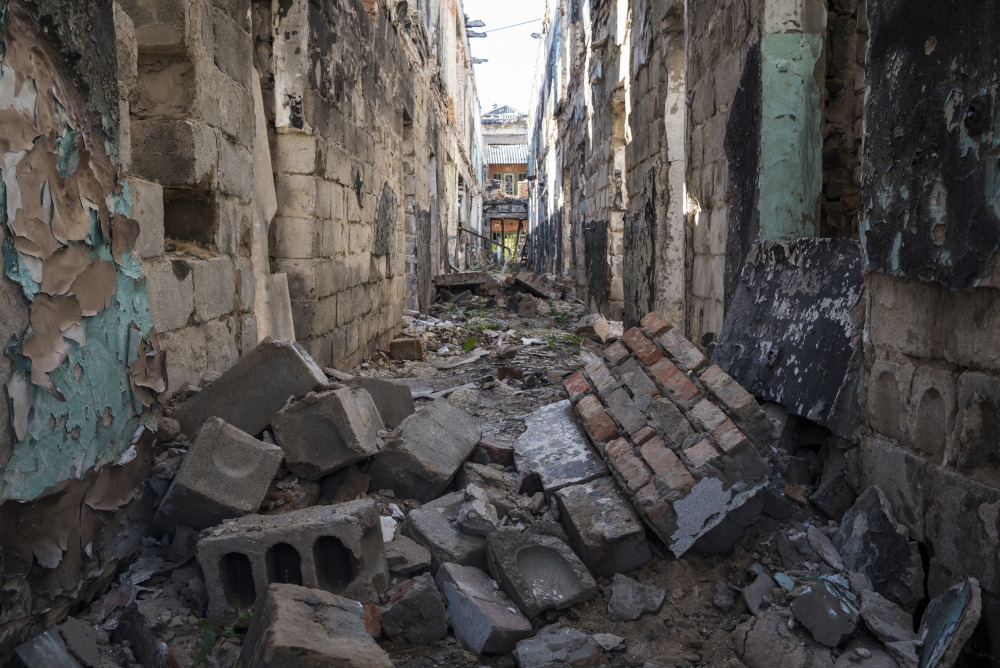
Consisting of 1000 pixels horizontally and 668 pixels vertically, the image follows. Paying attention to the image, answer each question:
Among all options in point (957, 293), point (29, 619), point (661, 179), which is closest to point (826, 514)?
point (957, 293)

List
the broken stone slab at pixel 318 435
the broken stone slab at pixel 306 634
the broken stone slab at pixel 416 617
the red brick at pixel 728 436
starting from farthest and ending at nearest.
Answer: the broken stone slab at pixel 318 435 < the red brick at pixel 728 436 < the broken stone slab at pixel 416 617 < the broken stone slab at pixel 306 634

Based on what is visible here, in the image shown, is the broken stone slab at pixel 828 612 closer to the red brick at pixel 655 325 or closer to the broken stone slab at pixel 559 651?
the broken stone slab at pixel 559 651

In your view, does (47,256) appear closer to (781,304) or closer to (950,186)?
(950,186)

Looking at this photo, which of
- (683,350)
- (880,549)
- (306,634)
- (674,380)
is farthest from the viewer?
(683,350)

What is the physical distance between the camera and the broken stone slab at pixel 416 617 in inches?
81.4

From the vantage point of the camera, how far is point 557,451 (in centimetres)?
310

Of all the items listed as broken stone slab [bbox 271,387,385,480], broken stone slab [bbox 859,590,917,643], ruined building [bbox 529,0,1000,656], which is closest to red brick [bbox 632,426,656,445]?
ruined building [bbox 529,0,1000,656]

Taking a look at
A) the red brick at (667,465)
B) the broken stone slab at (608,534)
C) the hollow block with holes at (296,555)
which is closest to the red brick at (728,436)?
the red brick at (667,465)

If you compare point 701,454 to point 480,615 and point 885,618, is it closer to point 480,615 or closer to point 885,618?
point 885,618

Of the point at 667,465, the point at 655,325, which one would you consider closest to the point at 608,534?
the point at 667,465

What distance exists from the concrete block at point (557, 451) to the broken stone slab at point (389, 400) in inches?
24.0

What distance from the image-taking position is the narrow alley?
1660 mm

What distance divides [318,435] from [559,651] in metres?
1.23

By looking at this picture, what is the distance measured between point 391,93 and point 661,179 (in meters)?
3.27
